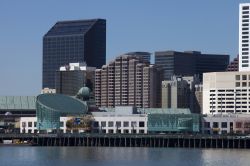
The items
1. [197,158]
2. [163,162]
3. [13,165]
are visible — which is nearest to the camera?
[13,165]

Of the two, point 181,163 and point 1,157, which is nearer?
point 181,163

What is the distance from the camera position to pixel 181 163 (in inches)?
7057

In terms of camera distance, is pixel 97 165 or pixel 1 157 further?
pixel 1 157

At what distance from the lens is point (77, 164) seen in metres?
173

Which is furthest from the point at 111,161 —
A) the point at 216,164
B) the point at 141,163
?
the point at 216,164

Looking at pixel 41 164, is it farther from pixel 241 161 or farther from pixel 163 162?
pixel 241 161

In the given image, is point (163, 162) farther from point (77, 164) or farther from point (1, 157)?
point (1, 157)

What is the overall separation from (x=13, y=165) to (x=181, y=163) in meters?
28.2

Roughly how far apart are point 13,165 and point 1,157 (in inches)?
1120

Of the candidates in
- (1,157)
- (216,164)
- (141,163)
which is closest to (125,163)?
(141,163)

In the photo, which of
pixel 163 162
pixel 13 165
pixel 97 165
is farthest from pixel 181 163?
pixel 13 165

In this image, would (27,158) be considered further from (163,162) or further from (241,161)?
(241,161)

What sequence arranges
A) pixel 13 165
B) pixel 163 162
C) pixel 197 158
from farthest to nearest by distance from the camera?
pixel 197 158 → pixel 163 162 → pixel 13 165

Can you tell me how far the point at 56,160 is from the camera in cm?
18488
